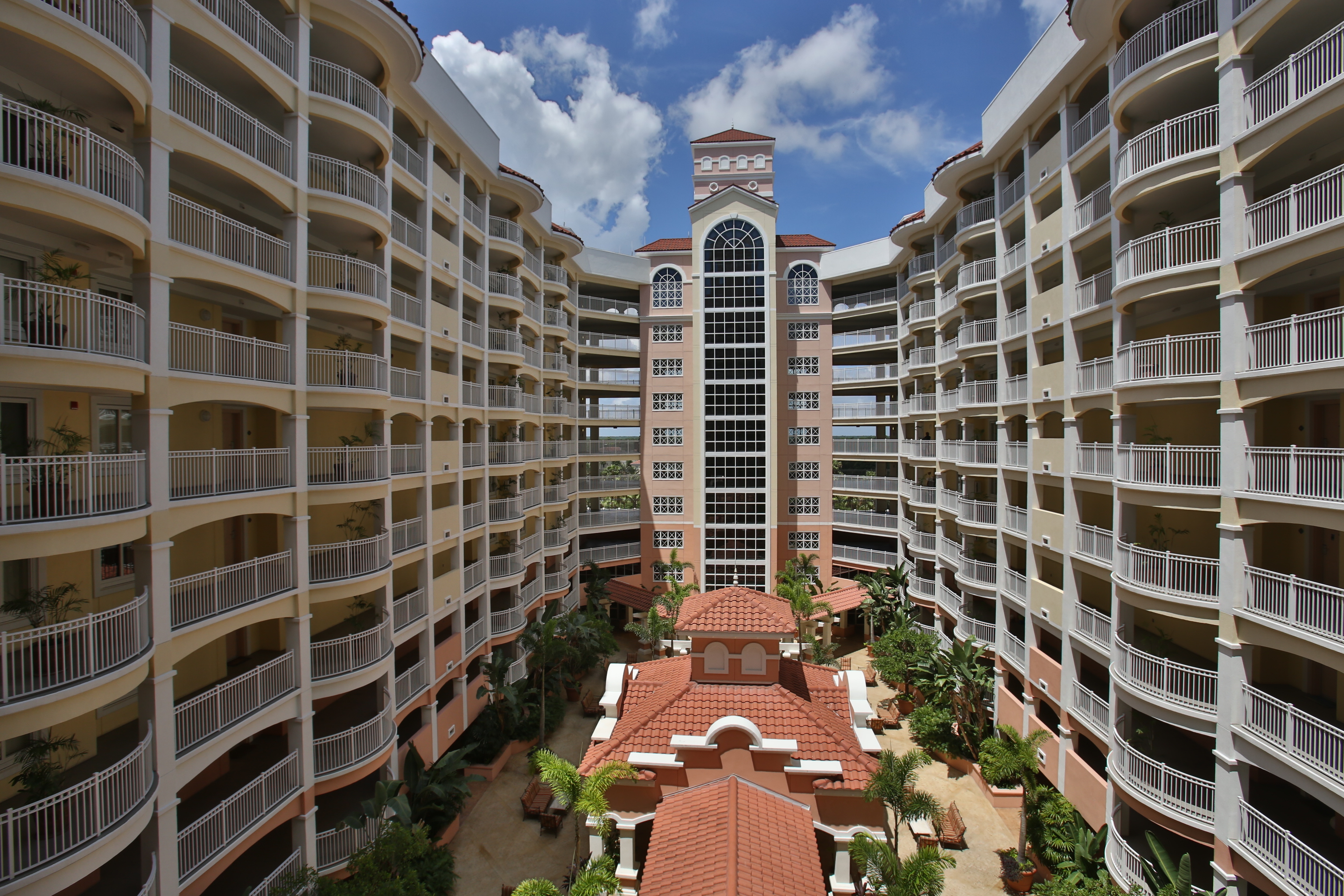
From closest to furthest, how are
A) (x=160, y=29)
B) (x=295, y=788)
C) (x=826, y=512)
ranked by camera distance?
(x=160, y=29) → (x=295, y=788) → (x=826, y=512)

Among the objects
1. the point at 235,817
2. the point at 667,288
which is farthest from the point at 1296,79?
the point at 667,288

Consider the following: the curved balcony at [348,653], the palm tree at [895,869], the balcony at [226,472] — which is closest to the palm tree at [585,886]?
the palm tree at [895,869]

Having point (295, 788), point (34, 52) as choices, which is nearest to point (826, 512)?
point (295, 788)

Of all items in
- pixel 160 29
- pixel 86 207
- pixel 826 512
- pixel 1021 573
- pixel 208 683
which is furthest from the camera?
pixel 826 512

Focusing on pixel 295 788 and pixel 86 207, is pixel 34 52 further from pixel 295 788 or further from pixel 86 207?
pixel 295 788

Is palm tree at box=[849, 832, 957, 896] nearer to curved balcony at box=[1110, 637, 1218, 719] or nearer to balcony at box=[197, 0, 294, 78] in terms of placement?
curved balcony at box=[1110, 637, 1218, 719]

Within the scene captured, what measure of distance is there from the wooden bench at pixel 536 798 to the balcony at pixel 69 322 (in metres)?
15.8

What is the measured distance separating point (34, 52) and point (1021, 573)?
2893cm

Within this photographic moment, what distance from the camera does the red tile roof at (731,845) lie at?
9.84 meters

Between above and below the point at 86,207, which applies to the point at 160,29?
above

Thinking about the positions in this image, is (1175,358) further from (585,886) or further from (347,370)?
(347,370)

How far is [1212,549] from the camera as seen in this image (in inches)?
621

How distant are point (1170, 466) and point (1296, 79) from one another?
7745 millimetres

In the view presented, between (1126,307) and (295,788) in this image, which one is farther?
(1126,307)
